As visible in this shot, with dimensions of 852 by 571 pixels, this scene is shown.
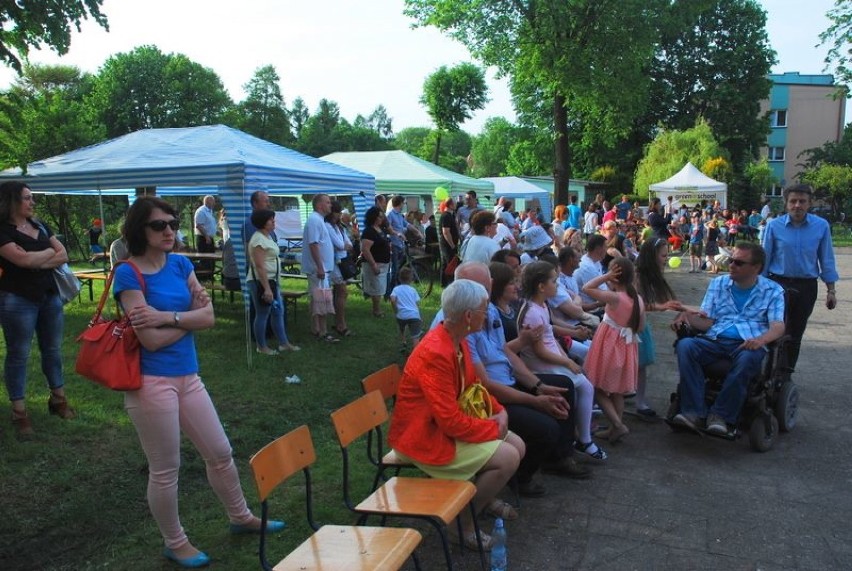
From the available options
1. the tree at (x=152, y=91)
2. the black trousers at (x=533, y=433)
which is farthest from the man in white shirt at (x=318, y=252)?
the tree at (x=152, y=91)

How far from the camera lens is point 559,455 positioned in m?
4.39

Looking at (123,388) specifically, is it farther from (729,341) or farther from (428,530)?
(729,341)

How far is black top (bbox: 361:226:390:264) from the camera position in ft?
29.1

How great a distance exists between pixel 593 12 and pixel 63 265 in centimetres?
1877

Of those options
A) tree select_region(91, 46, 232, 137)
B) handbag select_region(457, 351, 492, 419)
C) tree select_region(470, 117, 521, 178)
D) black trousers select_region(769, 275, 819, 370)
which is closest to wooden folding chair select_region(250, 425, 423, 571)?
handbag select_region(457, 351, 492, 419)

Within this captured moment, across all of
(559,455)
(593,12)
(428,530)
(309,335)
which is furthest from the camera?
(593,12)

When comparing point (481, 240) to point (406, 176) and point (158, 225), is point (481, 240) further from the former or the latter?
point (406, 176)

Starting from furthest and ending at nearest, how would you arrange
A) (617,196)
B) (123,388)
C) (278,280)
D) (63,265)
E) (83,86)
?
(83,86) < (617,196) < (278,280) < (63,265) < (123,388)

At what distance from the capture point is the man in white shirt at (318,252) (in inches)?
311

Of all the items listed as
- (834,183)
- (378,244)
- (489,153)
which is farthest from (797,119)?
(378,244)

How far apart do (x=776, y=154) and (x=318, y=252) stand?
58.2 m

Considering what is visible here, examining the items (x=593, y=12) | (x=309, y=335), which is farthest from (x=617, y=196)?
(x=309, y=335)

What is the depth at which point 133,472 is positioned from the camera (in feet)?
14.4

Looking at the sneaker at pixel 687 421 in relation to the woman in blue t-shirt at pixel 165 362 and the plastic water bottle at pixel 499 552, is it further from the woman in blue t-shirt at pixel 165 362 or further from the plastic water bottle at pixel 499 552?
the woman in blue t-shirt at pixel 165 362
